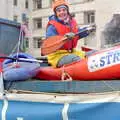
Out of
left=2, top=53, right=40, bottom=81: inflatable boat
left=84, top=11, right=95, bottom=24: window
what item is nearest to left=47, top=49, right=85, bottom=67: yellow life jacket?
left=2, top=53, right=40, bottom=81: inflatable boat

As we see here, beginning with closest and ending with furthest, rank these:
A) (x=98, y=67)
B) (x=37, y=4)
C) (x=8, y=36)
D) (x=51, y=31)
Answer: (x=98, y=67) < (x=51, y=31) < (x=8, y=36) < (x=37, y=4)

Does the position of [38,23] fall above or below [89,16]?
below

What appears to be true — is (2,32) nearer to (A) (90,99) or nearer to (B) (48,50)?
(B) (48,50)

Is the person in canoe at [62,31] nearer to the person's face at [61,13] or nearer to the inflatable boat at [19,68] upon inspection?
the person's face at [61,13]

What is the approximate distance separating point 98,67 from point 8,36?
9.99 ft

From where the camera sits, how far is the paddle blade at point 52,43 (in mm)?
4078

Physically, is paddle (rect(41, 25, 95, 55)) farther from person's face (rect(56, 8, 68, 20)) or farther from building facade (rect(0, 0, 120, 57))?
building facade (rect(0, 0, 120, 57))

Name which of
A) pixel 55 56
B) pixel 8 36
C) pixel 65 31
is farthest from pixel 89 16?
pixel 55 56

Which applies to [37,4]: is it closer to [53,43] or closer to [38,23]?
[38,23]

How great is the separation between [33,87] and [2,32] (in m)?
2.65

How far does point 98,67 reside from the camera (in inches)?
138

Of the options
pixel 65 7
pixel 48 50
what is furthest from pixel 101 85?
pixel 65 7

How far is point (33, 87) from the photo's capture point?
12.3ft

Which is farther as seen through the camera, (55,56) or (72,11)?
(72,11)
